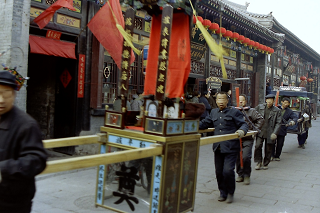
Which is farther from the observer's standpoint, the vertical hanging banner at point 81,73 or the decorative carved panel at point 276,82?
the decorative carved panel at point 276,82

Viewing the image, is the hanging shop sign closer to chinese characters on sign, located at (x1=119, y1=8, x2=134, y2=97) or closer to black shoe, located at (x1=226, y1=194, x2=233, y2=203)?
black shoe, located at (x1=226, y1=194, x2=233, y2=203)

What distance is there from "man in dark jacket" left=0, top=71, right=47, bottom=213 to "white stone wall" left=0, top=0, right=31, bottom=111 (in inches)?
180

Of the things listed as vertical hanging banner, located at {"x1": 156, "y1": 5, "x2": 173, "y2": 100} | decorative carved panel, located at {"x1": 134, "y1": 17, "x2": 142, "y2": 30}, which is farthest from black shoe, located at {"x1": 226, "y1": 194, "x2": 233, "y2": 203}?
decorative carved panel, located at {"x1": 134, "y1": 17, "x2": 142, "y2": 30}

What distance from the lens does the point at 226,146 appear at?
4707mm

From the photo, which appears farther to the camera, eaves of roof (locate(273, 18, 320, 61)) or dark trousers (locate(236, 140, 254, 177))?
eaves of roof (locate(273, 18, 320, 61))

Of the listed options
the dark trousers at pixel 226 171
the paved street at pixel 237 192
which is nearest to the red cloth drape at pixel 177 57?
the dark trousers at pixel 226 171

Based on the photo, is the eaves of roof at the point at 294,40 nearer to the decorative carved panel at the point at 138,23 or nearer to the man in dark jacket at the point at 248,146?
the decorative carved panel at the point at 138,23

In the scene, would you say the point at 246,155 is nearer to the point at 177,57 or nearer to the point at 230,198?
the point at 230,198

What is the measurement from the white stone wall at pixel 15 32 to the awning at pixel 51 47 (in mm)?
341

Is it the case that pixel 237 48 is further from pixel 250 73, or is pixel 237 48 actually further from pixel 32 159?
pixel 32 159

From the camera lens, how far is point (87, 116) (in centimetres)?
800

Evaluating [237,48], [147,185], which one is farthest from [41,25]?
[237,48]

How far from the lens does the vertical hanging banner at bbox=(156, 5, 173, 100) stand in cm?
372

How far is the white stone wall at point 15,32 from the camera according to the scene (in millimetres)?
6051
